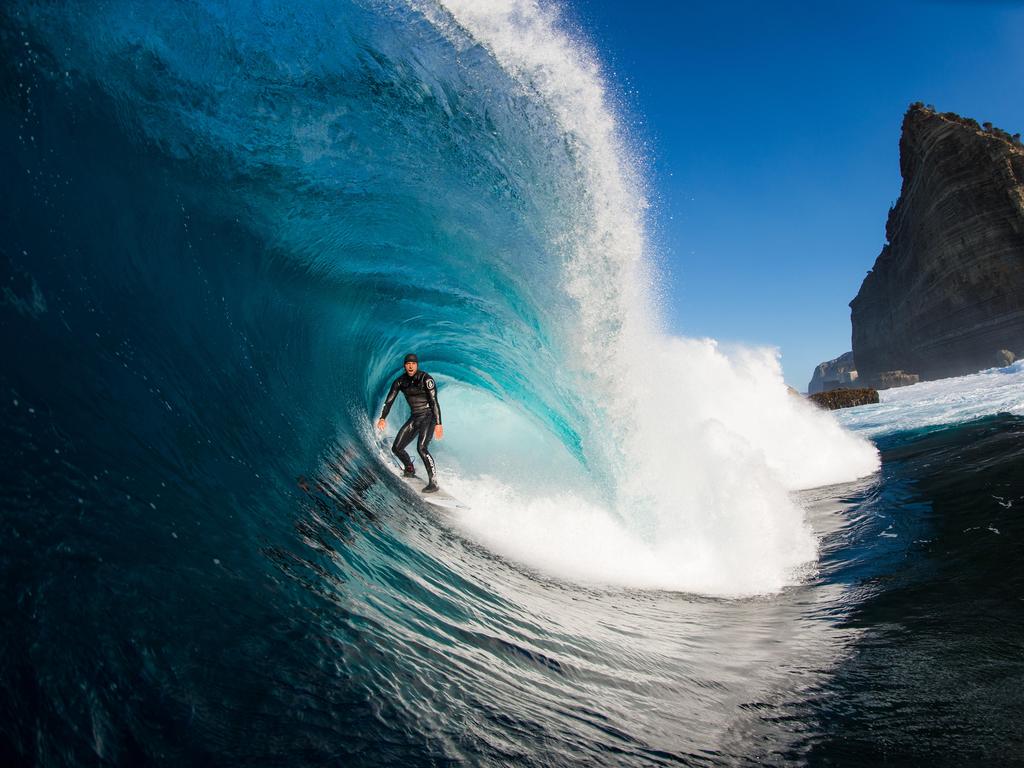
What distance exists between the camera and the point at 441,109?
544 centimetres

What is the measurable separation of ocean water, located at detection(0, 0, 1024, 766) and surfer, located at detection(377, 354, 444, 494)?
26.1 inches

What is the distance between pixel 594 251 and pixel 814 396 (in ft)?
111

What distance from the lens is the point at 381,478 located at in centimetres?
650

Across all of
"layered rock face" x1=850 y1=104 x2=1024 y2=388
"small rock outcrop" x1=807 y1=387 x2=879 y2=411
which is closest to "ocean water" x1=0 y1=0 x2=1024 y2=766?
"small rock outcrop" x1=807 y1=387 x2=879 y2=411

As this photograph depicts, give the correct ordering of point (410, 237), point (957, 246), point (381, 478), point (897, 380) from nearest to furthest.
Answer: point (381, 478) → point (410, 237) → point (957, 246) → point (897, 380)

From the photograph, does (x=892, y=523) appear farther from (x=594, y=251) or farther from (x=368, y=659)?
(x=368, y=659)

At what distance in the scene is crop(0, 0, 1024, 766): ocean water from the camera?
1.81 meters

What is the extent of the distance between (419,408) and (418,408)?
2cm

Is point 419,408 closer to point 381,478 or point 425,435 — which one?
point 425,435

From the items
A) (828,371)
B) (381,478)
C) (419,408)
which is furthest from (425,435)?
(828,371)

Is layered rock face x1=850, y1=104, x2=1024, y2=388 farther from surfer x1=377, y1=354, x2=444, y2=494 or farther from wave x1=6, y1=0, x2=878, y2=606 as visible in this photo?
surfer x1=377, y1=354, x2=444, y2=494

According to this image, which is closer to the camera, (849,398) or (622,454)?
(622,454)

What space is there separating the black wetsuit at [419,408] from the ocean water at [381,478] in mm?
664

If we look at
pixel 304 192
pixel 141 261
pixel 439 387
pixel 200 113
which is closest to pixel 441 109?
pixel 304 192
